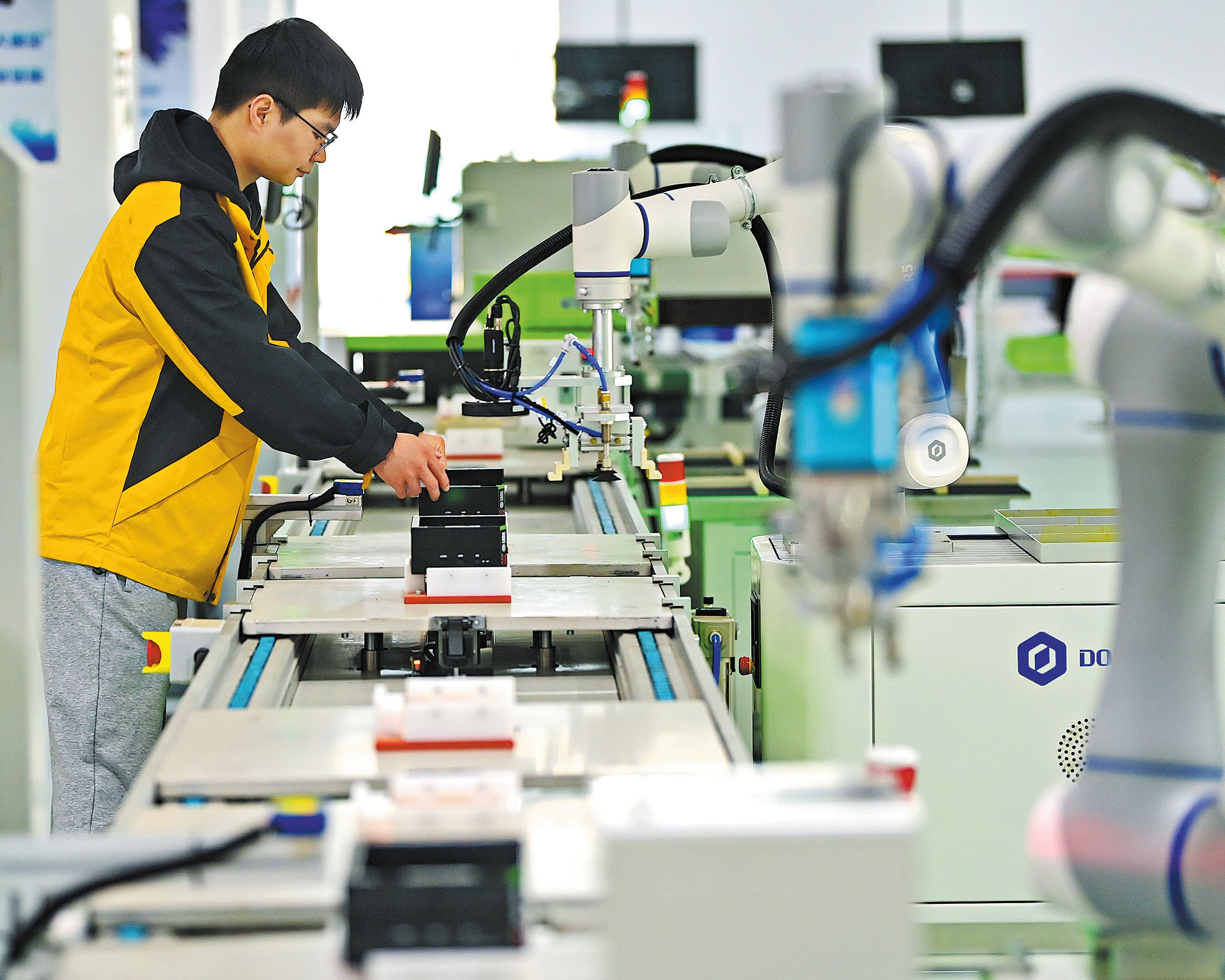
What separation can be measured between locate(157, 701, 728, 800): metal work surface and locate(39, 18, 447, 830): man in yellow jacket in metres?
0.70

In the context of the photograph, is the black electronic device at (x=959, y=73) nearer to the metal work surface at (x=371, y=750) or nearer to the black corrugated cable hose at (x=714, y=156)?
the black corrugated cable hose at (x=714, y=156)

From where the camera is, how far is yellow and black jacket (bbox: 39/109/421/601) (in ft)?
7.05

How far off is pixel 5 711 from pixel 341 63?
4.80ft

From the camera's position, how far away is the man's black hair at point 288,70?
2254 millimetres

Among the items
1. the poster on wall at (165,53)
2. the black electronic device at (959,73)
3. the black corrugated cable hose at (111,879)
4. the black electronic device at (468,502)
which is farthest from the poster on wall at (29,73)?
the black electronic device at (959,73)

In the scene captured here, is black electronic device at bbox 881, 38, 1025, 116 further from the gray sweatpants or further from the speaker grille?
the gray sweatpants

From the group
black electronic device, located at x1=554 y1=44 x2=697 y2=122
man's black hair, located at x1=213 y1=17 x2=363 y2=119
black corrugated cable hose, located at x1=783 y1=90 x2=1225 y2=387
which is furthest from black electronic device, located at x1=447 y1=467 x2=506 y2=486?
black electronic device, located at x1=554 y1=44 x2=697 y2=122

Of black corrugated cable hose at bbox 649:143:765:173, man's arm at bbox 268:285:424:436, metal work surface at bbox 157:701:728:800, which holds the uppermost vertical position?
black corrugated cable hose at bbox 649:143:765:173

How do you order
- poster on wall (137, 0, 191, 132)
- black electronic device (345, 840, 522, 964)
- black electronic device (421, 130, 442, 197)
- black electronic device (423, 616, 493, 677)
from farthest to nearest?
poster on wall (137, 0, 191, 132) < black electronic device (421, 130, 442, 197) < black electronic device (423, 616, 493, 677) < black electronic device (345, 840, 522, 964)

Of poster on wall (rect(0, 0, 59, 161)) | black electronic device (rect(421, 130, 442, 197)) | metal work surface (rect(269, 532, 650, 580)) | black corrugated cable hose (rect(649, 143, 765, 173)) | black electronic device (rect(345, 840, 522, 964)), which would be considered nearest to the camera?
black electronic device (rect(345, 840, 522, 964))

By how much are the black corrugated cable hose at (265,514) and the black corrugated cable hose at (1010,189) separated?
1.81m

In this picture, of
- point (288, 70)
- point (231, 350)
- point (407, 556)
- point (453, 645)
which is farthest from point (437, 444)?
point (288, 70)

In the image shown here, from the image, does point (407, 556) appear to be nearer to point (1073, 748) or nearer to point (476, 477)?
point (476, 477)

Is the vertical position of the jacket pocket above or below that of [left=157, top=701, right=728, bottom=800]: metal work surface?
above
